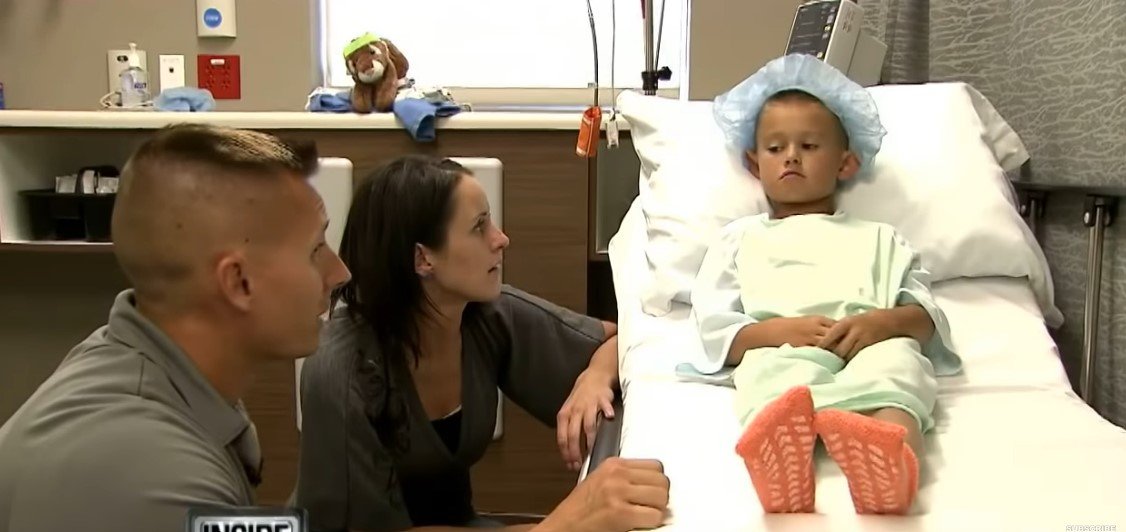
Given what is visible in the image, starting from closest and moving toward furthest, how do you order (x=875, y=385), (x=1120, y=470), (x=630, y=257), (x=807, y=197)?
1. (x=1120, y=470)
2. (x=875, y=385)
3. (x=807, y=197)
4. (x=630, y=257)

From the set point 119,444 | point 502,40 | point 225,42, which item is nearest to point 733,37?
point 502,40

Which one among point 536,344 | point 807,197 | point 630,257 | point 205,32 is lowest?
point 536,344

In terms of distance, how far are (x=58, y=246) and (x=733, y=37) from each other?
1841 millimetres

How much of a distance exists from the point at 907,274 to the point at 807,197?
22cm

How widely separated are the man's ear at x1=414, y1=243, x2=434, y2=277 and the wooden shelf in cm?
110

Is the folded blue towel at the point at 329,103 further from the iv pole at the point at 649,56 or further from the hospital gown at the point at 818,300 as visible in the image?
the hospital gown at the point at 818,300

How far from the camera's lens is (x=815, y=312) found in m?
1.43

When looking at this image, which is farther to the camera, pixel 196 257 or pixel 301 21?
pixel 301 21

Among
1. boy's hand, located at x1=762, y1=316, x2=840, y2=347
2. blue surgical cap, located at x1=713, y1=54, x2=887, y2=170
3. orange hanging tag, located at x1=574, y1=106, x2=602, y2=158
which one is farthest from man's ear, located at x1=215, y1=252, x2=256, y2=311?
orange hanging tag, located at x1=574, y1=106, x2=602, y2=158

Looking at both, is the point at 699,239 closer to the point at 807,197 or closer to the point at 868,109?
the point at 807,197

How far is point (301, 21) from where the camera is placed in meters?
2.81

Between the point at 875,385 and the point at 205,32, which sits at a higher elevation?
the point at 205,32

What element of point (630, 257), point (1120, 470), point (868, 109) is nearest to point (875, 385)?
point (1120, 470)

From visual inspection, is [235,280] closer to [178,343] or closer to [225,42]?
[178,343]
